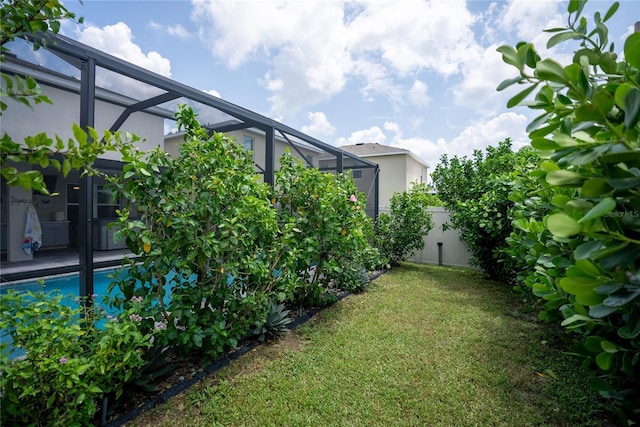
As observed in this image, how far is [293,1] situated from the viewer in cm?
496

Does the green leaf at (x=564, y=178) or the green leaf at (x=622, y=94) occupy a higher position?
the green leaf at (x=622, y=94)

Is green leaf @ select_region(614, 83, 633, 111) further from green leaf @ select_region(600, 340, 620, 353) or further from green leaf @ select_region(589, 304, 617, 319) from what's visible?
green leaf @ select_region(600, 340, 620, 353)

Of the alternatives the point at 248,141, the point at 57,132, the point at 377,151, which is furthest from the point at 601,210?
the point at 377,151

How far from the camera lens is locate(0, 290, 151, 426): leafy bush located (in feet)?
5.68

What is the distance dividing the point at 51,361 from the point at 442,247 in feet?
28.2

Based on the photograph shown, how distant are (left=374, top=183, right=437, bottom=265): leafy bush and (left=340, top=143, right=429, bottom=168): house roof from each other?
8.63 meters

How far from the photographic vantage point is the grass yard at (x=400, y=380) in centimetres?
230

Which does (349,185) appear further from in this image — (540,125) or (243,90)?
(540,125)

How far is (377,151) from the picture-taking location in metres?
17.2

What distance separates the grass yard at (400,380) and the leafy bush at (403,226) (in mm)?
Answer: 3485

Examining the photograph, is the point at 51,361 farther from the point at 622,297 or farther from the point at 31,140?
the point at 622,297

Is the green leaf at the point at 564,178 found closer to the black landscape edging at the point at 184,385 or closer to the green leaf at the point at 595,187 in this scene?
the green leaf at the point at 595,187

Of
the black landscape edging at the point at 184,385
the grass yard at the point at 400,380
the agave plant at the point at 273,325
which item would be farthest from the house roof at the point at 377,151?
the agave plant at the point at 273,325

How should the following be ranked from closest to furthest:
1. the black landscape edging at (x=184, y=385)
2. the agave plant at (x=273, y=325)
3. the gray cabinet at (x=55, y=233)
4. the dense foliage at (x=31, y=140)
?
1. the dense foliage at (x=31, y=140)
2. the black landscape edging at (x=184, y=385)
3. the agave plant at (x=273, y=325)
4. the gray cabinet at (x=55, y=233)
